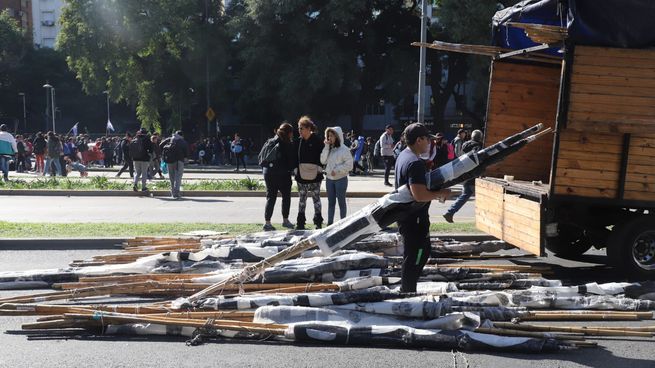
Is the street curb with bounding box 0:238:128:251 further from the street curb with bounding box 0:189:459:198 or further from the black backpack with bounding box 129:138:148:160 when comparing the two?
the street curb with bounding box 0:189:459:198

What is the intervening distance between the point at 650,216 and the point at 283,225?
5.84 metres

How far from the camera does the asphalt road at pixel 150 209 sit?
13.3 metres

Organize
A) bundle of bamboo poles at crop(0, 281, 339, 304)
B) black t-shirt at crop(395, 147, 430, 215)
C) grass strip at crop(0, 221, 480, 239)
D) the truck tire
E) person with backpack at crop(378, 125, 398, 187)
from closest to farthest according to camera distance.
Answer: black t-shirt at crop(395, 147, 430, 215), bundle of bamboo poles at crop(0, 281, 339, 304), the truck tire, grass strip at crop(0, 221, 480, 239), person with backpack at crop(378, 125, 398, 187)

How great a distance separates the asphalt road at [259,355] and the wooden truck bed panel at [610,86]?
2583 mm

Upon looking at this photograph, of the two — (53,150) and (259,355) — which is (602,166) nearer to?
(259,355)

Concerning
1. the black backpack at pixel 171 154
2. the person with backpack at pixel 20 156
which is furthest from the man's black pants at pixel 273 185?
the person with backpack at pixel 20 156

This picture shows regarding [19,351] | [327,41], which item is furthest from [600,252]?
[327,41]

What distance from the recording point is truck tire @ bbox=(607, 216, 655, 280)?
7828 millimetres

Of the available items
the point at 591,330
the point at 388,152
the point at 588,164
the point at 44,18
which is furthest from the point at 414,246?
the point at 44,18

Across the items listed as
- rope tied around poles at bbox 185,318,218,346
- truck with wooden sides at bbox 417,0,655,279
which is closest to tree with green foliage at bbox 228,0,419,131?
truck with wooden sides at bbox 417,0,655,279

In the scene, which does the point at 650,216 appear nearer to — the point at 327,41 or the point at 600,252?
the point at 600,252

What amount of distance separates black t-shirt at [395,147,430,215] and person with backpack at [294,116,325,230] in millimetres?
4541

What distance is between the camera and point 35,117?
218 ft

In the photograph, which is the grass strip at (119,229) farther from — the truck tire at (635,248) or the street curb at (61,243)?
the truck tire at (635,248)
